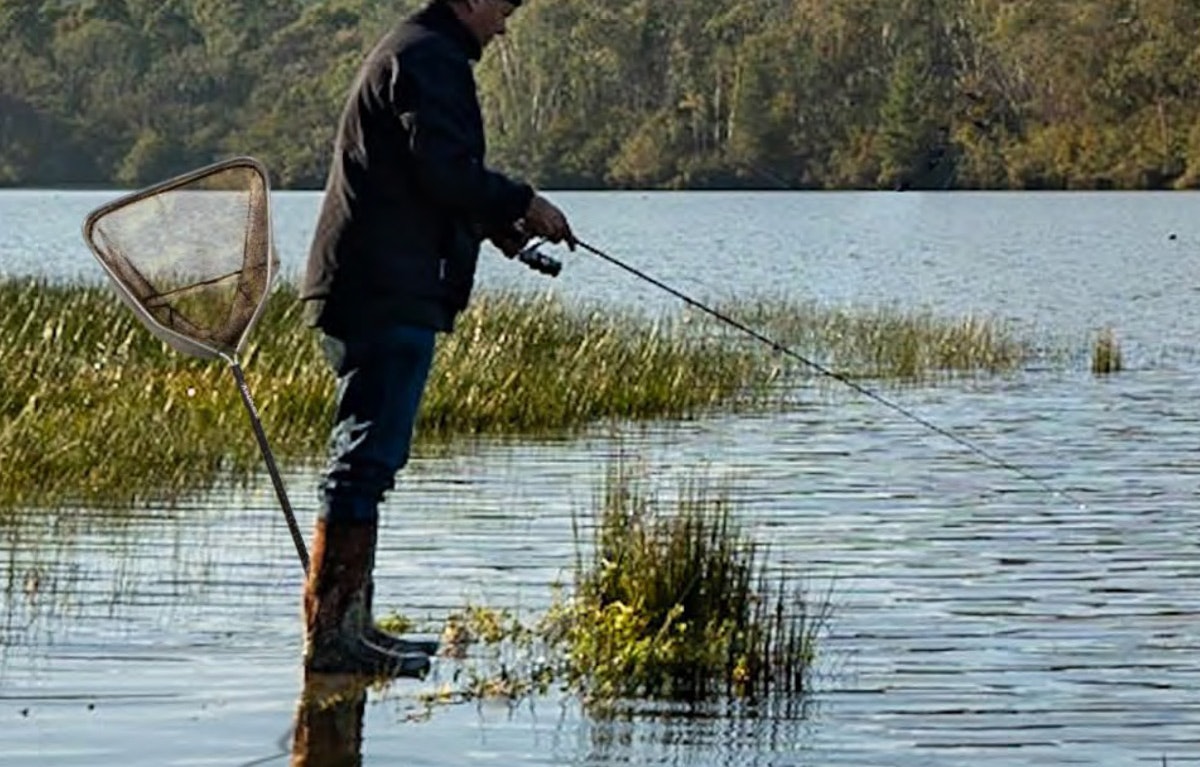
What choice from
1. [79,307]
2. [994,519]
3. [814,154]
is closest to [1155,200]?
[814,154]

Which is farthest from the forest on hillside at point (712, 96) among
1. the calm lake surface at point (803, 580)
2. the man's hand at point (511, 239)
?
the man's hand at point (511, 239)

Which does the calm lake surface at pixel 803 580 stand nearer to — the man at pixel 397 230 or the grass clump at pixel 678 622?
the grass clump at pixel 678 622

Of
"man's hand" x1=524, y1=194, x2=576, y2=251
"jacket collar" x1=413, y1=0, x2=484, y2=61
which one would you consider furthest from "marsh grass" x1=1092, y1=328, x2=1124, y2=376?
"jacket collar" x1=413, y1=0, x2=484, y2=61

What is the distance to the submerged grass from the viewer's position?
14039 mm

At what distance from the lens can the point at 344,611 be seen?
27.3 ft

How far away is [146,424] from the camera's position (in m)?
15.2

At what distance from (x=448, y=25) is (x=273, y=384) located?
9.28 meters

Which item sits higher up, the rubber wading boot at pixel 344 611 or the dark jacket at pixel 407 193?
the dark jacket at pixel 407 193

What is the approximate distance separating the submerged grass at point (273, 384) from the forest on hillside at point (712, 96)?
77.5m

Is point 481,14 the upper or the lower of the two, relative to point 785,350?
upper

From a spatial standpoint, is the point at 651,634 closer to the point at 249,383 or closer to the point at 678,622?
the point at 678,622

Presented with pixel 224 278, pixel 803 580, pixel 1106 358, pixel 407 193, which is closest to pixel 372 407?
pixel 407 193

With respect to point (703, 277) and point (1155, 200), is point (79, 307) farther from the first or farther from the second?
point (1155, 200)

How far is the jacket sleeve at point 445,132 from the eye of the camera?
7875mm
